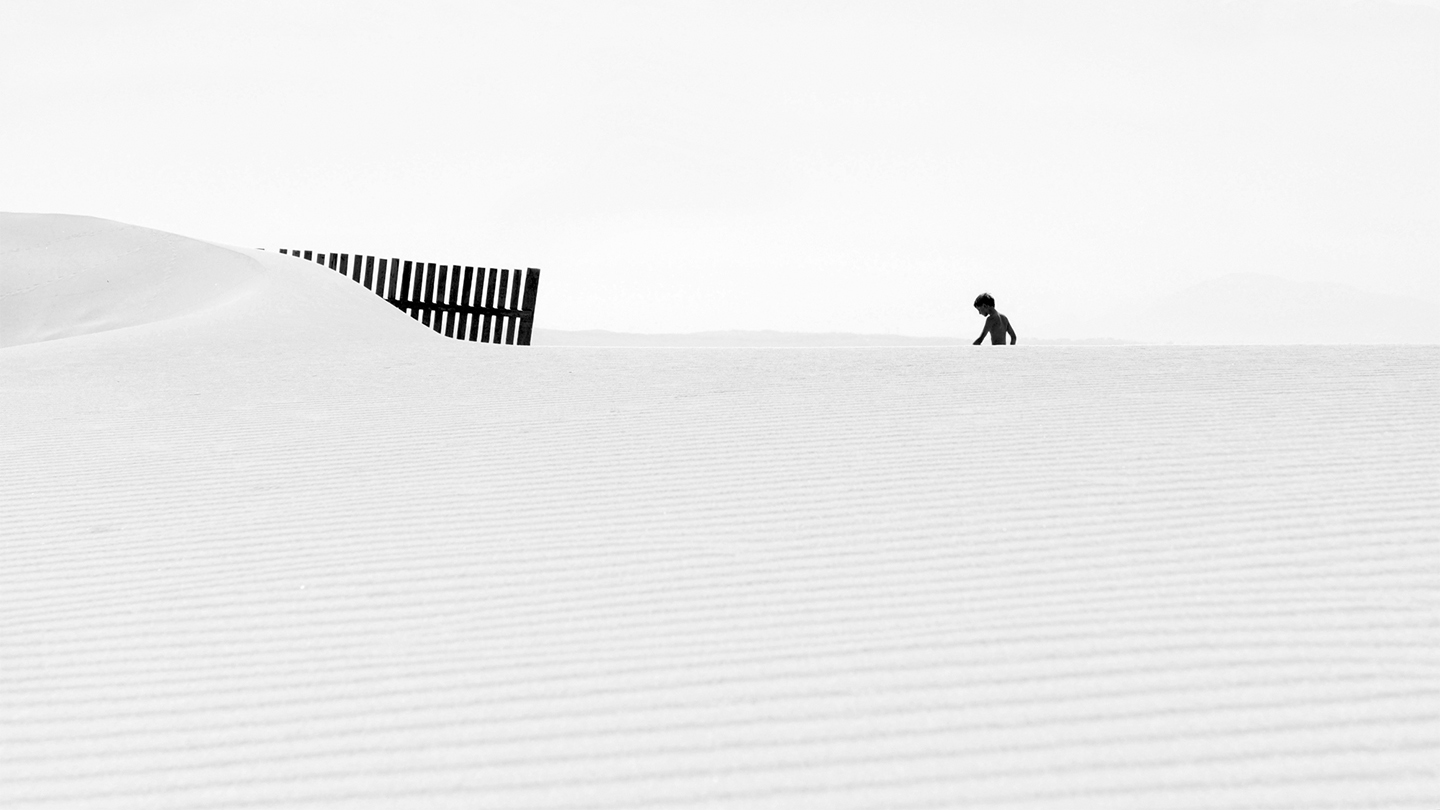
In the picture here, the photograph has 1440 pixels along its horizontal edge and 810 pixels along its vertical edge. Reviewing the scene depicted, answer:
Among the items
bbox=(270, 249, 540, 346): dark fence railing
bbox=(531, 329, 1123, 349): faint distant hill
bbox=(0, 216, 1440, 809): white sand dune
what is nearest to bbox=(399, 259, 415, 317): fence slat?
bbox=(270, 249, 540, 346): dark fence railing

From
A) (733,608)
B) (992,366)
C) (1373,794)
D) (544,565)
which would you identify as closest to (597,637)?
(733,608)

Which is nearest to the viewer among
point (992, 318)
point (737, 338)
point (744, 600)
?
point (744, 600)

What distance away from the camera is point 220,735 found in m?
2.46

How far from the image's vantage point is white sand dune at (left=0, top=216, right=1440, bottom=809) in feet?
7.22

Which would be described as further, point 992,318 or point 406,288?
point 406,288

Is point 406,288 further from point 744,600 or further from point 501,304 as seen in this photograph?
point 744,600

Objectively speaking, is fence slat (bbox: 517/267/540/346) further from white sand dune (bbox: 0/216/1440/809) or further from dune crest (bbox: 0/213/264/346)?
white sand dune (bbox: 0/216/1440/809)

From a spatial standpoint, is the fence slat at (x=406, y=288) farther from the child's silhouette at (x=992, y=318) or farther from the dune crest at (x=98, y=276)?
the child's silhouette at (x=992, y=318)

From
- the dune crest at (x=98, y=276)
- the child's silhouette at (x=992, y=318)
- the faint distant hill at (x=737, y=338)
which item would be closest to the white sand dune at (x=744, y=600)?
the child's silhouette at (x=992, y=318)

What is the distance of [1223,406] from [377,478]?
3.62 m

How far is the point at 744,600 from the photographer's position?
9.80 ft

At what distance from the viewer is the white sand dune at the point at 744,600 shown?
2.20 metres

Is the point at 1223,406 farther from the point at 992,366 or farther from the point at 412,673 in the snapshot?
the point at 412,673

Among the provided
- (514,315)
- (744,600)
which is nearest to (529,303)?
(514,315)
